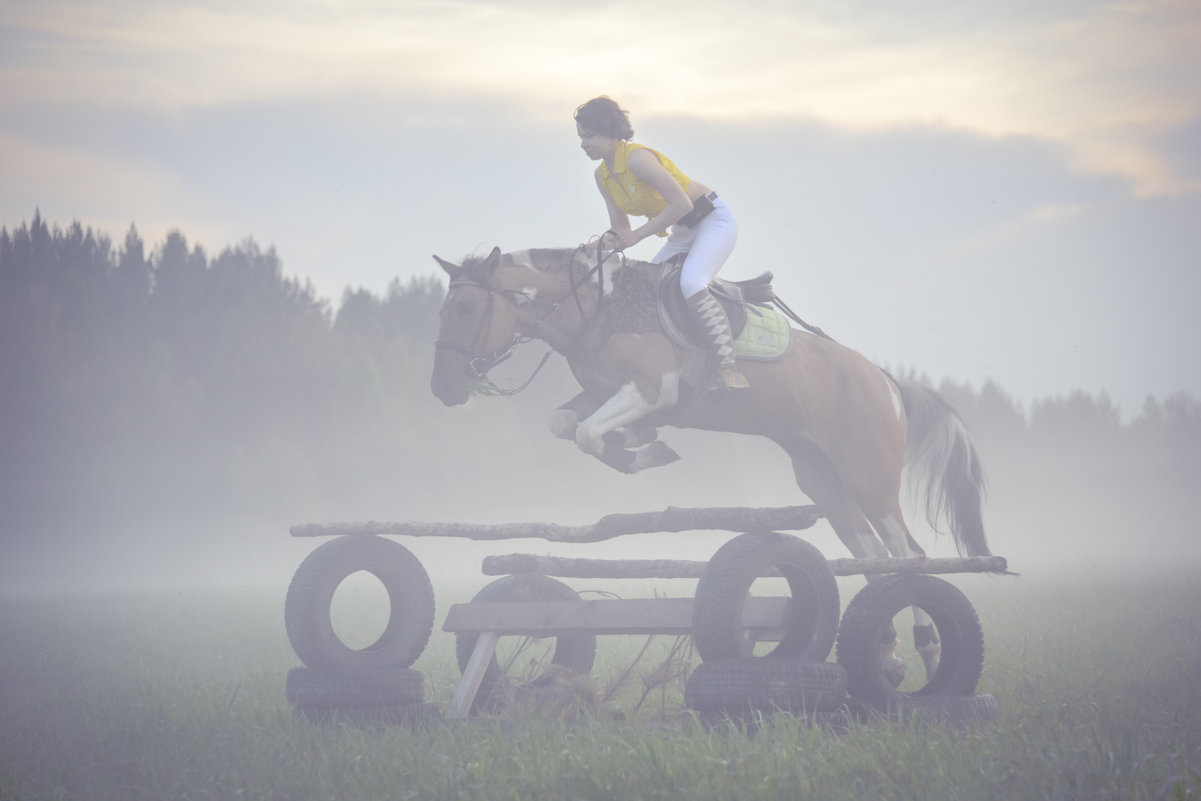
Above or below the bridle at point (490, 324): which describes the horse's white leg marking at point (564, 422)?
→ below

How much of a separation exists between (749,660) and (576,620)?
124 centimetres

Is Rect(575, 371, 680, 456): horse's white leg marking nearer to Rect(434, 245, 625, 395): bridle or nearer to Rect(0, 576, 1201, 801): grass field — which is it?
Rect(434, 245, 625, 395): bridle

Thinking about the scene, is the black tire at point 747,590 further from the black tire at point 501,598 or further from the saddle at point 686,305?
the saddle at point 686,305

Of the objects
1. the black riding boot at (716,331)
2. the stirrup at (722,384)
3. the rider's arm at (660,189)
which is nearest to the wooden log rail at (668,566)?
the stirrup at (722,384)

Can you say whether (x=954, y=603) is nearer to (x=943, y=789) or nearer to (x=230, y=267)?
(x=943, y=789)

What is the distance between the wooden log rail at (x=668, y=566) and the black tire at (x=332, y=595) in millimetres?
525

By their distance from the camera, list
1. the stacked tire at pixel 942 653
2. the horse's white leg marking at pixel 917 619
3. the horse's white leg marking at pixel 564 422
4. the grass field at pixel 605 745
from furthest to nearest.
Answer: the horse's white leg marking at pixel 917 619, the horse's white leg marking at pixel 564 422, the stacked tire at pixel 942 653, the grass field at pixel 605 745

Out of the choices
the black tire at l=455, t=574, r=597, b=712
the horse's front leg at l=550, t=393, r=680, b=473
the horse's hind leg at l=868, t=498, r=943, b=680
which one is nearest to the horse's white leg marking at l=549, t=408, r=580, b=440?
the horse's front leg at l=550, t=393, r=680, b=473

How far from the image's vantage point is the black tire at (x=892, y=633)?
5402 millimetres

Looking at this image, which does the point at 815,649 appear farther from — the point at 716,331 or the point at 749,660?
the point at 716,331

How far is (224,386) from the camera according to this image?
43.9 m

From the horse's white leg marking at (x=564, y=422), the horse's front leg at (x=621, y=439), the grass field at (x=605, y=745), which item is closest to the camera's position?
the grass field at (x=605, y=745)

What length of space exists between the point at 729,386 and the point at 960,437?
8.79 ft

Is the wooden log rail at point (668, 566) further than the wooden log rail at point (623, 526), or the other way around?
the wooden log rail at point (668, 566)
